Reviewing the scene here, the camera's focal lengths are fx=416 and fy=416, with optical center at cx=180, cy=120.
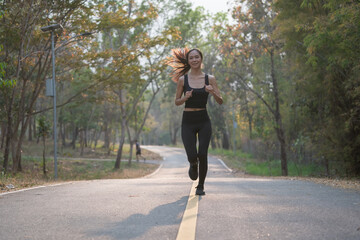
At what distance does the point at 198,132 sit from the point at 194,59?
1.12 metres

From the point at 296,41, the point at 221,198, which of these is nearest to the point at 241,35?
the point at 296,41

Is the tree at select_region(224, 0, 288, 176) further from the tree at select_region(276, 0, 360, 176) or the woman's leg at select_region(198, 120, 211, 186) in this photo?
the woman's leg at select_region(198, 120, 211, 186)

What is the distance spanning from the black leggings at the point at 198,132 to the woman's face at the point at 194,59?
74 centimetres

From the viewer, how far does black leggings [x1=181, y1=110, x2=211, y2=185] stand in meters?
6.07

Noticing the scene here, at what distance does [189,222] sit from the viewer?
152 inches

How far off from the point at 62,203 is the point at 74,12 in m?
14.3

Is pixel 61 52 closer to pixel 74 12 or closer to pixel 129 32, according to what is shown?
pixel 74 12

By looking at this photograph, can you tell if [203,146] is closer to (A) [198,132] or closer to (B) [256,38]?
(A) [198,132]

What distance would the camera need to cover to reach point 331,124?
15.8 meters

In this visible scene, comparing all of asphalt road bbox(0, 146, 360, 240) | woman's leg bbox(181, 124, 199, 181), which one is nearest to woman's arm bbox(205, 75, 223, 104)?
woman's leg bbox(181, 124, 199, 181)

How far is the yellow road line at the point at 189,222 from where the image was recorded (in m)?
3.34

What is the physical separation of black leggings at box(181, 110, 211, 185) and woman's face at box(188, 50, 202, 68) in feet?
2.42

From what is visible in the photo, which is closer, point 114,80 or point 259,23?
point 114,80

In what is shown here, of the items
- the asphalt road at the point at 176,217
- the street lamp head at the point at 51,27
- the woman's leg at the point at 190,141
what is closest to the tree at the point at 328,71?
the woman's leg at the point at 190,141
